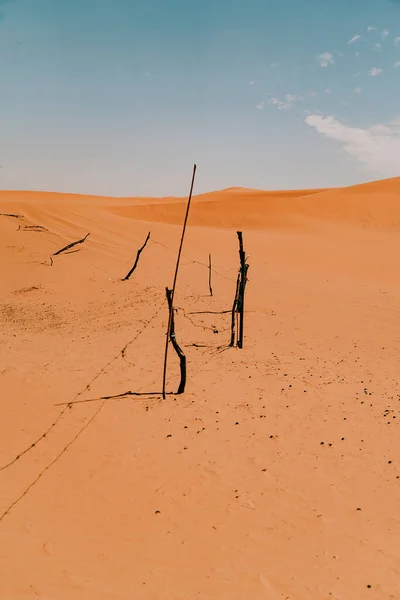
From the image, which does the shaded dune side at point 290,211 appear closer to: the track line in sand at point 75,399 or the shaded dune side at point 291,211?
the shaded dune side at point 291,211

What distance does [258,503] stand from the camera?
439cm

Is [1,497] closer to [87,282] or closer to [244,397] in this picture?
[244,397]

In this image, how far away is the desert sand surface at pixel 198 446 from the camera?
3.58 m

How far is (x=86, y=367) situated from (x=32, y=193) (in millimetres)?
49657

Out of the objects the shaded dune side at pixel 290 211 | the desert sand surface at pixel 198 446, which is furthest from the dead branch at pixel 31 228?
the shaded dune side at pixel 290 211

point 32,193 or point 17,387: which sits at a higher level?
point 32,193

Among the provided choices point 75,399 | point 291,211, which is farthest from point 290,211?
point 75,399

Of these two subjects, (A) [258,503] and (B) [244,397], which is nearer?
(A) [258,503]

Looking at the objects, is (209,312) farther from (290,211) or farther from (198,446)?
(290,211)

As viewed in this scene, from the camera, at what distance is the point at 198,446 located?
5348 mm

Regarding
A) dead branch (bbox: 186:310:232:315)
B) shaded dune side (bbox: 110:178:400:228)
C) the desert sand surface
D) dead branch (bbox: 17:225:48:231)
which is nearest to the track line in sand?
the desert sand surface

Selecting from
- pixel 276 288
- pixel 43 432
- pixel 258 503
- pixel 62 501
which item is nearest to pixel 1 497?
pixel 62 501

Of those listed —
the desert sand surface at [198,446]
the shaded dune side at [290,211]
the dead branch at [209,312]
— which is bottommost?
the desert sand surface at [198,446]

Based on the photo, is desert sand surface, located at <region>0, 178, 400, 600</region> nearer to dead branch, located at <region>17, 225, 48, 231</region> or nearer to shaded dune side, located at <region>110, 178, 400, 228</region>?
dead branch, located at <region>17, 225, 48, 231</region>
